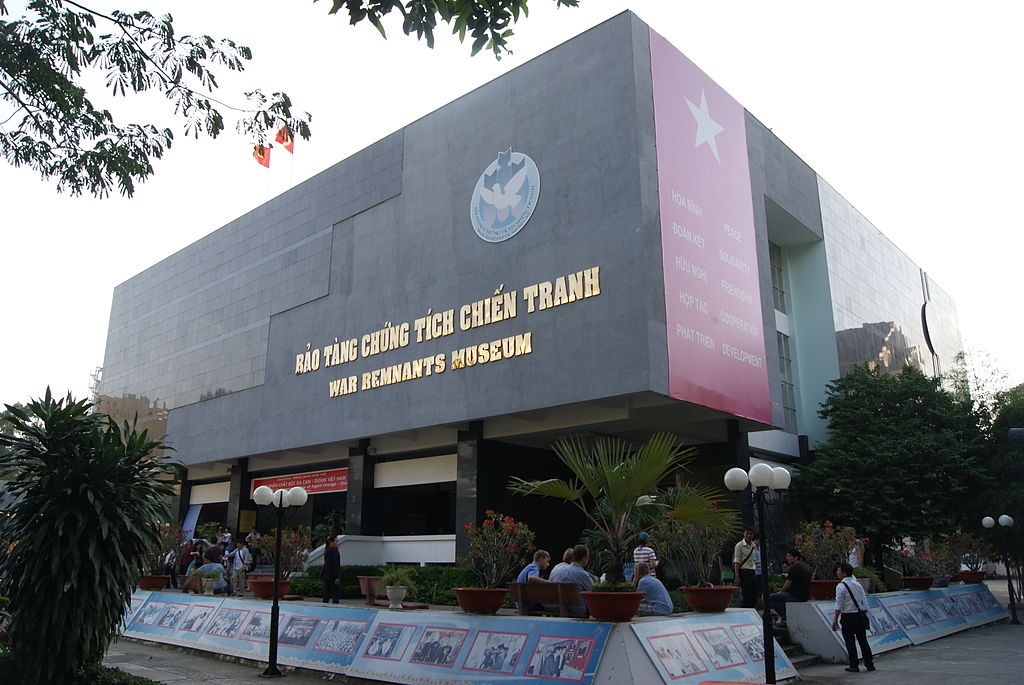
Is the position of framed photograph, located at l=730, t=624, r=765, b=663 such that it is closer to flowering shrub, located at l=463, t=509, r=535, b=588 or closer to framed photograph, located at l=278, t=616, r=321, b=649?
flowering shrub, located at l=463, t=509, r=535, b=588

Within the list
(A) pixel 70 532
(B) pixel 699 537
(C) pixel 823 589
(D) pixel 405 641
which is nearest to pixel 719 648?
(B) pixel 699 537

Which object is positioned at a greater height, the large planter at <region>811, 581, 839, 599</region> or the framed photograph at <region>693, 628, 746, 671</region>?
the large planter at <region>811, 581, 839, 599</region>

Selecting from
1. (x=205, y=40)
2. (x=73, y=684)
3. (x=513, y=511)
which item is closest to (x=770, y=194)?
(x=513, y=511)

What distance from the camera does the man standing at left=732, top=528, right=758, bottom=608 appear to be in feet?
46.7

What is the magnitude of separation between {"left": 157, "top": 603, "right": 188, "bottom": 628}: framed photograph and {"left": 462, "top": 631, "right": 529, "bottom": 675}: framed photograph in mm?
8923

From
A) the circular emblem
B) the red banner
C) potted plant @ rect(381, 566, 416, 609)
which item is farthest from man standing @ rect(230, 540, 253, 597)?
the circular emblem

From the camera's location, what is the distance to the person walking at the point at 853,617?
11914mm

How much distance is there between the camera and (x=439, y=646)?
11273 millimetres

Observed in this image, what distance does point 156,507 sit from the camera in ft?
35.7

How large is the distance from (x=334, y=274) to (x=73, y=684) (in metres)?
17.0

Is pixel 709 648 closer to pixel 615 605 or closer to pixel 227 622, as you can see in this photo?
pixel 615 605

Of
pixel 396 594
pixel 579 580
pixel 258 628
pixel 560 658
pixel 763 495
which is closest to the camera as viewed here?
pixel 560 658

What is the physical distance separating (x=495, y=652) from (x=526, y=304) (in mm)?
10238

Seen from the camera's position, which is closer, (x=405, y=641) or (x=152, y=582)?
(x=405, y=641)
